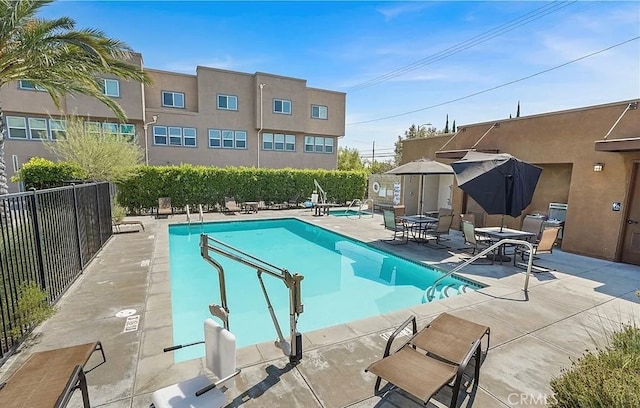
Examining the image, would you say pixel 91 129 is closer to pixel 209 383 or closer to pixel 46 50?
pixel 46 50

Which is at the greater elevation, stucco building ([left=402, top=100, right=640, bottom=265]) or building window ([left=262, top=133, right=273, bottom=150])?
building window ([left=262, top=133, right=273, bottom=150])

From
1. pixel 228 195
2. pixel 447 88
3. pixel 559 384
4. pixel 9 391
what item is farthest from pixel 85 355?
pixel 447 88

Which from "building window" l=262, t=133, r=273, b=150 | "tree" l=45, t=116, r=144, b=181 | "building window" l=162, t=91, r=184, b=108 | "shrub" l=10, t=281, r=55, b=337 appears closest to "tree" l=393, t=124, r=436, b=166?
"building window" l=262, t=133, r=273, b=150

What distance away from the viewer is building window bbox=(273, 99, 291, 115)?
22812 mm

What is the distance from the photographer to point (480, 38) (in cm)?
1691

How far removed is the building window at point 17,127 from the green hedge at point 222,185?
835 cm

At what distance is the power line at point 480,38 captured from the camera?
12.5 meters

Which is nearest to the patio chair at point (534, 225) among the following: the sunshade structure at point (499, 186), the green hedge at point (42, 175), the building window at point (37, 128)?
the sunshade structure at point (499, 186)

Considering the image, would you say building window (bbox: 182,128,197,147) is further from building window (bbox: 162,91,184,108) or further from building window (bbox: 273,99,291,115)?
building window (bbox: 273,99,291,115)

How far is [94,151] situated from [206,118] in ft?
34.5

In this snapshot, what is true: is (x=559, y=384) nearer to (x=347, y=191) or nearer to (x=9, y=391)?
(x=9, y=391)

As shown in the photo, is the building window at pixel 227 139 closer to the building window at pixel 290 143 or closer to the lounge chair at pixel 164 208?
the building window at pixel 290 143

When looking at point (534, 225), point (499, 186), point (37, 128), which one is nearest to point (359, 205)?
point (534, 225)

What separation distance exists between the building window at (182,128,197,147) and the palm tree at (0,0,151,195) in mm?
12970
